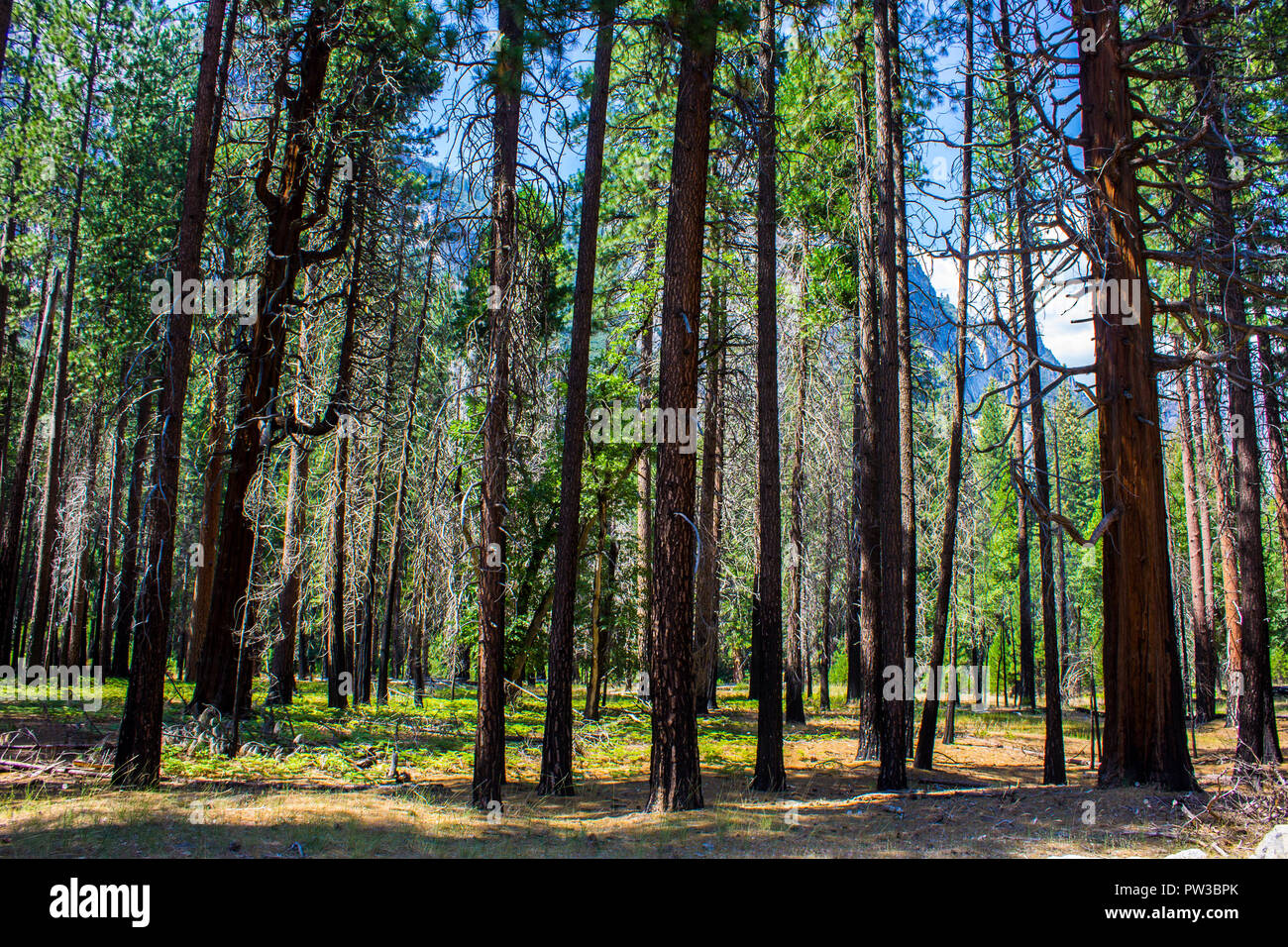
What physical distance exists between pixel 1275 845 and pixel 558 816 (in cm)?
658

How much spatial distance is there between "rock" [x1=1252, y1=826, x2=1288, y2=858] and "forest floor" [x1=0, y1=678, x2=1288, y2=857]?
62cm

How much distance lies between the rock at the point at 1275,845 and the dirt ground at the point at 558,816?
16.5 inches

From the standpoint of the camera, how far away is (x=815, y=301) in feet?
57.2

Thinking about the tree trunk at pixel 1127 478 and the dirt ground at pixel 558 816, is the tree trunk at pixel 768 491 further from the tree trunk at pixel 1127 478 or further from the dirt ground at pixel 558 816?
the tree trunk at pixel 1127 478

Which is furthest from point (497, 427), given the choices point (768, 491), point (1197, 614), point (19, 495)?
point (1197, 614)

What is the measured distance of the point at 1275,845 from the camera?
16.9 feet

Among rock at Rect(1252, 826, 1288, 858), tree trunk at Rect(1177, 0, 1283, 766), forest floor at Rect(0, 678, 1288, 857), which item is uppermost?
tree trunk at Rect(1177, 0, 1283, 766)

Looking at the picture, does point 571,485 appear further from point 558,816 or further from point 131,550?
point 131,550

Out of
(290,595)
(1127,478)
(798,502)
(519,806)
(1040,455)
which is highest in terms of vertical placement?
(1040,455)

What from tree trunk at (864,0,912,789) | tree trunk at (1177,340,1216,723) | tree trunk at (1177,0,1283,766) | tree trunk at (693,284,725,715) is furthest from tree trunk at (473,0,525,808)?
tree trunk at (1177,340,1216,723)

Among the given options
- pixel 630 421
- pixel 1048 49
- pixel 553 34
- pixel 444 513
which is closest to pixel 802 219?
pixel 630 421

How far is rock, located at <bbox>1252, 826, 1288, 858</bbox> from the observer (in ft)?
16.7

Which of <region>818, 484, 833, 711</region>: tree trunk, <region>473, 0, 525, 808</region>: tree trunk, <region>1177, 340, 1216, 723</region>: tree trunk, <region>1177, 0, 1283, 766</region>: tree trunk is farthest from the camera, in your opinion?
<region>1177, 340, 1216, 723</region>: tree trunk

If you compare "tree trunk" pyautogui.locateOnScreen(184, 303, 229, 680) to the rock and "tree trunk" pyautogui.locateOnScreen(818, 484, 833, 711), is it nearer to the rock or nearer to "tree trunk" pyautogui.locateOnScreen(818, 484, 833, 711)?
the rock
